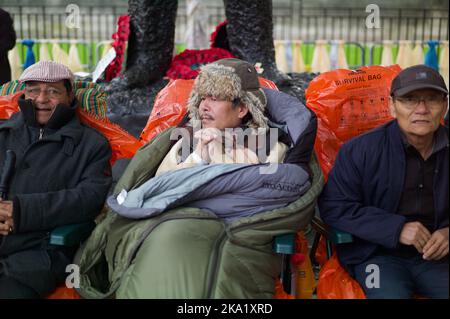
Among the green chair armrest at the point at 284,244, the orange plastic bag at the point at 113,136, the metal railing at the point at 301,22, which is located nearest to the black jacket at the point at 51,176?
the orange plastic bag at the point at 113,136

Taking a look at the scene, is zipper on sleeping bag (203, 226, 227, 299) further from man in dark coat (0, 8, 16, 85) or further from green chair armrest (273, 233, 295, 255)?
man in dark coat (0, 8, 16, 85)

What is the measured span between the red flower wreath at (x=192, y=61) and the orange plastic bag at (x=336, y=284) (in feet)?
9.46

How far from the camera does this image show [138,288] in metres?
2.20

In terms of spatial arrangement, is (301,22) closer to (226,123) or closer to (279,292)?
(226,123)

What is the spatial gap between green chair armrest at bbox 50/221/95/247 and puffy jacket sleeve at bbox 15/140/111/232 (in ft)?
0.11

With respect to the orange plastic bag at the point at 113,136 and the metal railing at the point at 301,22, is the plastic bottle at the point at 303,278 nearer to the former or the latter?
the orange plastic bag at the point at 113,136

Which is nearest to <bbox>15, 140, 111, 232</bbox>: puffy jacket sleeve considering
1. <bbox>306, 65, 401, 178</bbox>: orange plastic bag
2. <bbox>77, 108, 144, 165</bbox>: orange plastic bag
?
<bbox>77, 108, 144, 165</bbox>: orange plastic bag

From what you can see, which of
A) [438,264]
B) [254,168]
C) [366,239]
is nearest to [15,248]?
[254,168]

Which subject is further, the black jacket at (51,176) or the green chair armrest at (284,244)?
the black jacket at (51,176)

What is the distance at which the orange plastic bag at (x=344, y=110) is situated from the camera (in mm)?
3376

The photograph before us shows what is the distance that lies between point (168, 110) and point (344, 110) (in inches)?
37.0

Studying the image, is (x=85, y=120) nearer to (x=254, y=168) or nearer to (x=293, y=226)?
(x=254, y=168)

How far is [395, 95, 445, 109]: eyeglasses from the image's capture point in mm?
2420
